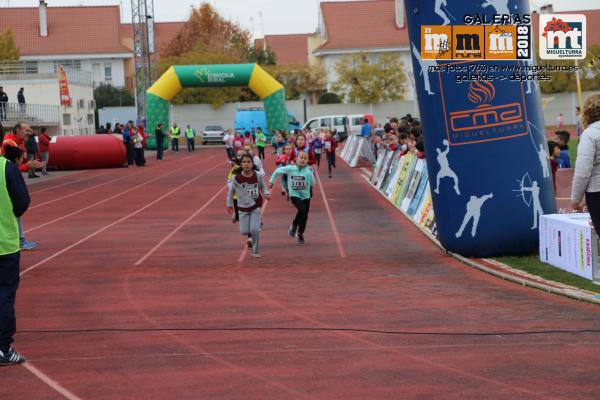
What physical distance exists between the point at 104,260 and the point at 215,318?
5.69 m

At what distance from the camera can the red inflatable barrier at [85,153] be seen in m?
43.2

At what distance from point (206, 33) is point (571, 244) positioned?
8936cm

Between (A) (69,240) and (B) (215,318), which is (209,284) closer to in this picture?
(B) (215,318)

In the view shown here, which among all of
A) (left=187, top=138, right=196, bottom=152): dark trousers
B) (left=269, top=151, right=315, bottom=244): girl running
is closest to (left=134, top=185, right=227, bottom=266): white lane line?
(left=269, top=151, right=315, bottom=244): girl running

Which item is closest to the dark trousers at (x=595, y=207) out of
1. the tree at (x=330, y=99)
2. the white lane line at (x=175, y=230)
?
the white lane line at (x=175, y=230)

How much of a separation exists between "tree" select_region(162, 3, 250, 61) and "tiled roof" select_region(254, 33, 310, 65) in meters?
24.3

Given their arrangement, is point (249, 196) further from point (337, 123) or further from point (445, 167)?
point (337, 123)

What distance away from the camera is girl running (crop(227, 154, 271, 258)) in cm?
1573

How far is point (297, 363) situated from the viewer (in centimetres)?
810

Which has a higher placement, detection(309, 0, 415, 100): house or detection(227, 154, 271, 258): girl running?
detection(309, 0, 415, 100): house

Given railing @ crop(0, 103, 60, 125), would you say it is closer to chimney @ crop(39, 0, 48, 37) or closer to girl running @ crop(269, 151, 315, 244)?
girl running @ crop(269, 151, 315, 244)

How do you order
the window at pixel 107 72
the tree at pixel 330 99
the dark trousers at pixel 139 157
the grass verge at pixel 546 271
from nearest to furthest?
1. the grass verge at pixel 546 271
2. the dark trousers at pixel 139 157
3. the tree at pixel 330 99
4. the window at pixel 107 72

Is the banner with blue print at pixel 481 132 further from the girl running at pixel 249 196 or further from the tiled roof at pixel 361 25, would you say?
the tiled roof at pixel 361 25

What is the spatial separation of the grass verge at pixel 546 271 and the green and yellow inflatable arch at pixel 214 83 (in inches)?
1733
